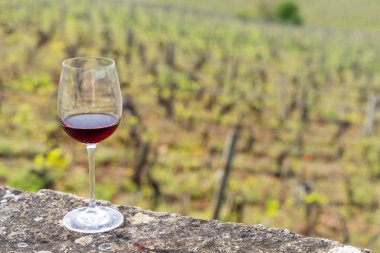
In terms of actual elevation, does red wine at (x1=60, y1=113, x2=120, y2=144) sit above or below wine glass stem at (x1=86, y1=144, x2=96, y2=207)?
above

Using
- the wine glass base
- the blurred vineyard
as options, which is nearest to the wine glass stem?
the wine glass base

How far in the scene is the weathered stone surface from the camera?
2070 millimetres

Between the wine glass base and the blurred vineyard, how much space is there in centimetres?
341

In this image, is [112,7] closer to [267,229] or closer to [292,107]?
[292,107]

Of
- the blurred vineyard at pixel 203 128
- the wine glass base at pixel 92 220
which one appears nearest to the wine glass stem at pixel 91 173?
the wine glass base at pixel 92 220

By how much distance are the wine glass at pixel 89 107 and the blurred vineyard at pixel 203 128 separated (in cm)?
348

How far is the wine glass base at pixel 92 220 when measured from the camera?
7.09 feet

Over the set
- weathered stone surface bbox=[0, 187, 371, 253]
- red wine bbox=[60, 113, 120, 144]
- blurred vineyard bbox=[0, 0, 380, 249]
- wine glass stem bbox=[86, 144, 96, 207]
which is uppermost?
red wine bbox=[60, 113, 120, 144]

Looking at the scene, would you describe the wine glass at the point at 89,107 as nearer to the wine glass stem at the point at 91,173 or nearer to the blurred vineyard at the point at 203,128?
the wine glass stem at the point at 91,173

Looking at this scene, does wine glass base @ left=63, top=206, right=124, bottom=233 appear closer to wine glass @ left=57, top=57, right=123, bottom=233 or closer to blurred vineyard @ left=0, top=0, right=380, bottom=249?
wine glass @ left=57, top=57, right=123, bottom=233

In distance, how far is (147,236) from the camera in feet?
7.05

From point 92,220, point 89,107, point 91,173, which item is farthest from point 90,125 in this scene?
point 92,220

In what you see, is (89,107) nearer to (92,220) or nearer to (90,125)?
(90,125)

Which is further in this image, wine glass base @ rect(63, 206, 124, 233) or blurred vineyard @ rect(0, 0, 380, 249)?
blurred vineyard @ rect(0, 0, 380, 249)
